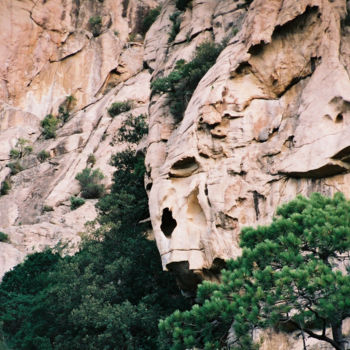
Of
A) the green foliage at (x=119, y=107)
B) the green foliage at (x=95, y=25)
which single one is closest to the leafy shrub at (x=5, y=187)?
the green foliage at (x=119, y=107)

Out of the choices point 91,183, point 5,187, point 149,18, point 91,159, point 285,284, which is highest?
point 149,18

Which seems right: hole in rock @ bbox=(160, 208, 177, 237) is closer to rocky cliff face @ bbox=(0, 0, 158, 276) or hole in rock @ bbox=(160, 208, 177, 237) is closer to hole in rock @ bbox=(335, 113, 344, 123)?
hole in rock @ bbox=(335, 113, 344, 123)

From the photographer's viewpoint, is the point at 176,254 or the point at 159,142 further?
the point at 159,142

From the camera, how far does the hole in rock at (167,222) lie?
18094 mm

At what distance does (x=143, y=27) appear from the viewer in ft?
186

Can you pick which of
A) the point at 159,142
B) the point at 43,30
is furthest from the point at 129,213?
the point at 43,30

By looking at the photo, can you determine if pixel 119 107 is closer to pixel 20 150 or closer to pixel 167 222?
pixel 20 150

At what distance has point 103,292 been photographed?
21719 millimetres

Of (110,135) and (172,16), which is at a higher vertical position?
(172,16)

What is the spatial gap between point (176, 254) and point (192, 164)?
12.1 ft

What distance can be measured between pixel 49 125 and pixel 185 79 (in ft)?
89.7

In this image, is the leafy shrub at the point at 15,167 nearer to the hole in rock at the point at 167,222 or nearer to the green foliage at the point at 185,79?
the green foliage at the point at 185,79

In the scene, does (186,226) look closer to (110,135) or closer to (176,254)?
(176,254)

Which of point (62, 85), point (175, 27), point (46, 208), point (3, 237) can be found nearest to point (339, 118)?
point (175, 27)
